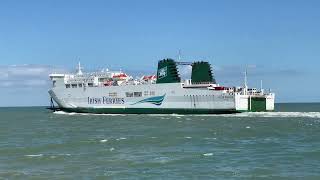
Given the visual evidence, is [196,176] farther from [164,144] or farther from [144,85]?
[144,85]

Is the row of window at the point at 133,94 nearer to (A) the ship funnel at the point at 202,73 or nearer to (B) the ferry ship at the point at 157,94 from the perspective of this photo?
(B) the ferry ship at the point at 157,94

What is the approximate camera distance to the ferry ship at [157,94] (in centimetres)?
7350

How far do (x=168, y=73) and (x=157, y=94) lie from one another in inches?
134

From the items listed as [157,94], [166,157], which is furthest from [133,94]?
[166,157]

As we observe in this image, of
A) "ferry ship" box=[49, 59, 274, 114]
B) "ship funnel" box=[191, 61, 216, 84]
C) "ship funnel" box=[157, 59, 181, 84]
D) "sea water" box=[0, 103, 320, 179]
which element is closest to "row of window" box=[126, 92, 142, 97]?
"ferry ship" box=[49, 59, 274, 114]

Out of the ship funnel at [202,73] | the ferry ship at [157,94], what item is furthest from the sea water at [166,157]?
the ship funnel at [202,73]

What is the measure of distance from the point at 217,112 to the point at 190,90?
5.01 meters

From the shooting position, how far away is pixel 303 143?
32.7 metres

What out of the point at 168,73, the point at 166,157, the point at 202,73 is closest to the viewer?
Answer: the point at 166,157

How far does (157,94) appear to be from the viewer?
256 feet

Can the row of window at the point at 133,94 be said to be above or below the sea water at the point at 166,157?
above

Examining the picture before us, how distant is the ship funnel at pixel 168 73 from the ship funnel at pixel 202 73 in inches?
120

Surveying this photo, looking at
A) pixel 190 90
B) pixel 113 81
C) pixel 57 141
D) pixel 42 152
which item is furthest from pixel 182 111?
pixel 42 152

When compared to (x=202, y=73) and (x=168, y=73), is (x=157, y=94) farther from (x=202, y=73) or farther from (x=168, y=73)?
(x=202, y=73)
